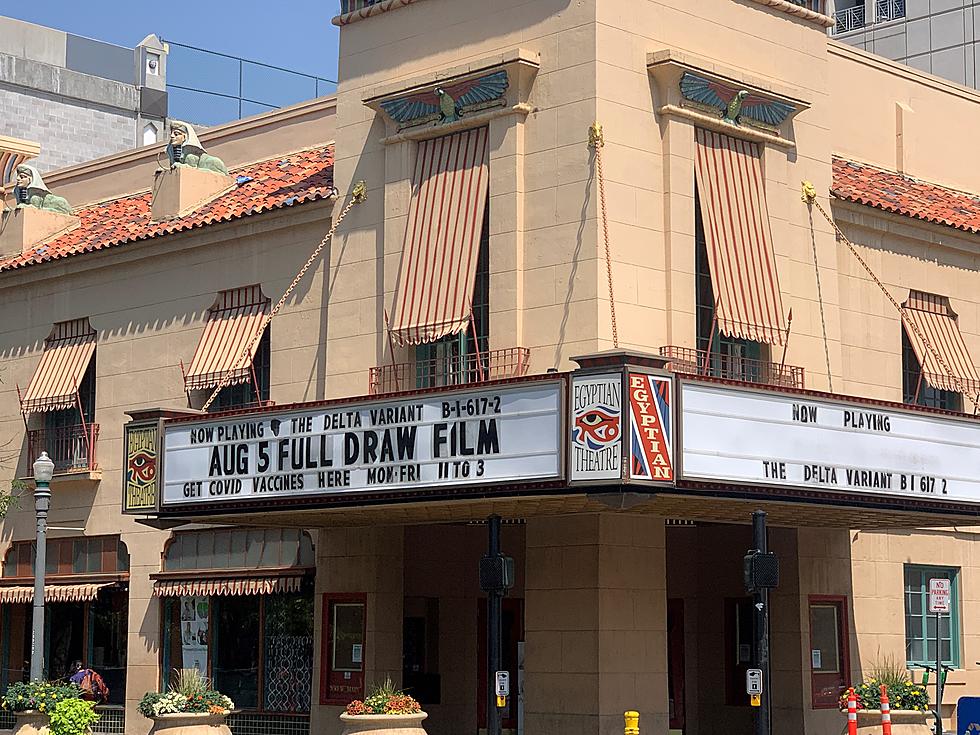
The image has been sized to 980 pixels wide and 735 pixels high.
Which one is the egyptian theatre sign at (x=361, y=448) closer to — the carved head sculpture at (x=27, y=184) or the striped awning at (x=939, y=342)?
the striped awning at (x=939, y=342)

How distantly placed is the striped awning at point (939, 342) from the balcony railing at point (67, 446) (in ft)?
45.1

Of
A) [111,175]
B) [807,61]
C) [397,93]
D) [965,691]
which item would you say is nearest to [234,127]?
[111,175]

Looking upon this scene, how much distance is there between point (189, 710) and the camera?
77.5ft

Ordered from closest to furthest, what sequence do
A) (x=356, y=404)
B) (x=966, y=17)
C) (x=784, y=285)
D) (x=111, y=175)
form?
(x=356, y=404)
(x=784, y=285)
(x=111, y=175)
(x=966, y=17)

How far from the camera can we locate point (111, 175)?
34219 mm

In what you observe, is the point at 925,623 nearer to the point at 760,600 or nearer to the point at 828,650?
the point at 828,650

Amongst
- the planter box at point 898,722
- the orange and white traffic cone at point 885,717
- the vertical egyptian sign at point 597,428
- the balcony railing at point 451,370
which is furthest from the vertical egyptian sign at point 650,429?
the planter box at point 898,722

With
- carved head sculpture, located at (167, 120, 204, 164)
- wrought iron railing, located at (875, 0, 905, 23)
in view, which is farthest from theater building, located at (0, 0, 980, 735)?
wrought iron railing, located at (875, 0, 905, 23)

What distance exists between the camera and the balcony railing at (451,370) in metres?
22.1

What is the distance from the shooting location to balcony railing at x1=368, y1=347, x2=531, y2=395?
22078 millimetres

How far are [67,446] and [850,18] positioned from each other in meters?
34.7

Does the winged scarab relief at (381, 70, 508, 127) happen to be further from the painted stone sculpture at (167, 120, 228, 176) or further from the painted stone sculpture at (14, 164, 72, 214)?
the painted stone sculpture at (14, 164, 72, 214)

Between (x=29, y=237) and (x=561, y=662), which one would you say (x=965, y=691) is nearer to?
(x=561, y=662)

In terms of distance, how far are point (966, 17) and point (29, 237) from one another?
29.8 m
